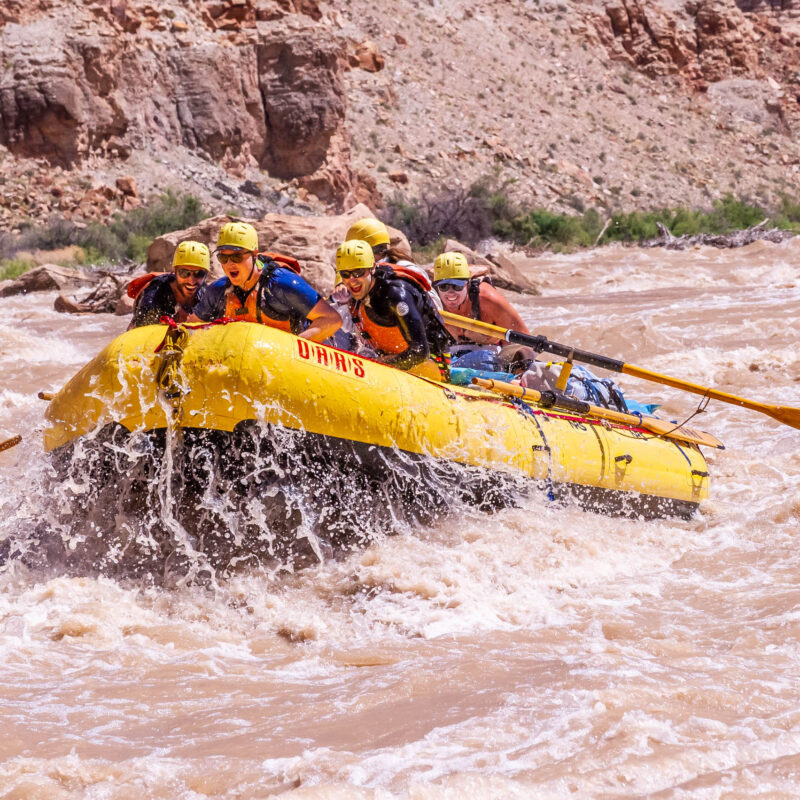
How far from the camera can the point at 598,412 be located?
5.09 m

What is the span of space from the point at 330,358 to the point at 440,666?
140 centimetres

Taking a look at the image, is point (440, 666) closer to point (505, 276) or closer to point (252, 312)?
point (252, 312)

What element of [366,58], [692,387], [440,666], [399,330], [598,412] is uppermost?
[399,330]

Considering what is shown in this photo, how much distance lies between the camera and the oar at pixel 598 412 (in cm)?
484

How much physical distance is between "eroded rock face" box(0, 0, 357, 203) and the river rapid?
1561 cm

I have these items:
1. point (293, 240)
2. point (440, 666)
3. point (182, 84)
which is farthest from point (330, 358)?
point (182, 84)

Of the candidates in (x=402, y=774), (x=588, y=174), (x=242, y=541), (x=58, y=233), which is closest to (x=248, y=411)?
(x=242, y=541)

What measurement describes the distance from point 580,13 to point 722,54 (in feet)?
18.8

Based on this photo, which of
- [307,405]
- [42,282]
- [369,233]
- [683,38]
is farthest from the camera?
[683,38]

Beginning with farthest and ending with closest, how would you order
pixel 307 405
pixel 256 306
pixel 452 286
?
pixel 452 286 < pixel 256 306 < pixel 307 405

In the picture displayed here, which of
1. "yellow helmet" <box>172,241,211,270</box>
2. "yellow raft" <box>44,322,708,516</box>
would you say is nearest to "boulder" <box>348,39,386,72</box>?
"yellow helmet" <box>172,241,211,270</box>

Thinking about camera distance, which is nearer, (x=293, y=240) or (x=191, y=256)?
(x=191, y=256)

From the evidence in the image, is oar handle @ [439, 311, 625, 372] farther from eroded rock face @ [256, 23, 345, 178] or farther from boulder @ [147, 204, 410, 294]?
eroded rock face @ [256, 23, 345, 178]

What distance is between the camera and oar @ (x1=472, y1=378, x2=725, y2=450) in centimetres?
484
